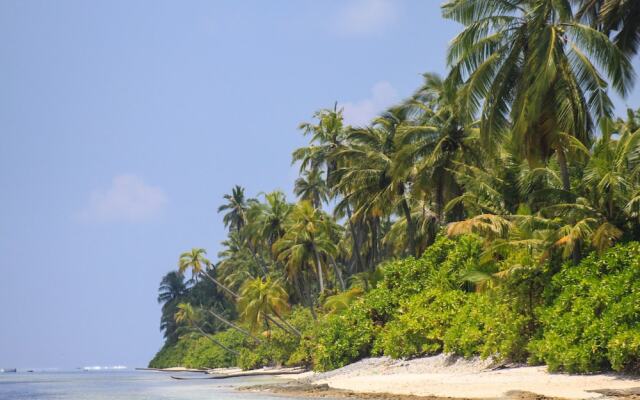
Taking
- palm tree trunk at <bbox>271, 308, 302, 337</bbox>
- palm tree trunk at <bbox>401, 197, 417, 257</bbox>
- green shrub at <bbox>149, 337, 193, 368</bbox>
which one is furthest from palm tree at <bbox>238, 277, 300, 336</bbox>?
green shrub at <bbox>149, 337, 193, 368</bbox>

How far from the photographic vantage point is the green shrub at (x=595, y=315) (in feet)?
50.6

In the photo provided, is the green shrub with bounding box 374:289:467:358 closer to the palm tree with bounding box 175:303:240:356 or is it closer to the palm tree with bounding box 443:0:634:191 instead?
the palm tree with bounding box 443:0:634:191

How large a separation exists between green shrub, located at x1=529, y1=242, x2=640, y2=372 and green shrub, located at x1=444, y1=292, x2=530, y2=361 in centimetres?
112

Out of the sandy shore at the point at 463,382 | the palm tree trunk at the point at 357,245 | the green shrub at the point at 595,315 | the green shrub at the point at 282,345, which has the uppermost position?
the palm tree trunk at the point at 357,245

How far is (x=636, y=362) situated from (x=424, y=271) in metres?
13.7

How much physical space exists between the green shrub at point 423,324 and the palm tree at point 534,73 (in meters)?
6.23

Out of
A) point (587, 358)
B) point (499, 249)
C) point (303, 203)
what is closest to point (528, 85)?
point (499, 249)

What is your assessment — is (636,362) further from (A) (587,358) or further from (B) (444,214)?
(B) (444,214)

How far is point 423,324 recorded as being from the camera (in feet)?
83.1

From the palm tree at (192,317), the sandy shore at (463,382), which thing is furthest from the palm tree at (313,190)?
the sandy shore at (463,382)

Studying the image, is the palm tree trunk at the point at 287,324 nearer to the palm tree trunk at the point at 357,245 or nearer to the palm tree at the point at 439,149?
the palm tree trunk at the point at 357,245

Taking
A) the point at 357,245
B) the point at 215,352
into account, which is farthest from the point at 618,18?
the point at 215,352

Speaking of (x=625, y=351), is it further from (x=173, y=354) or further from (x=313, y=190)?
(x=173, y=354)

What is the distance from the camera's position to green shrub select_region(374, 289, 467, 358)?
24.7 metres
